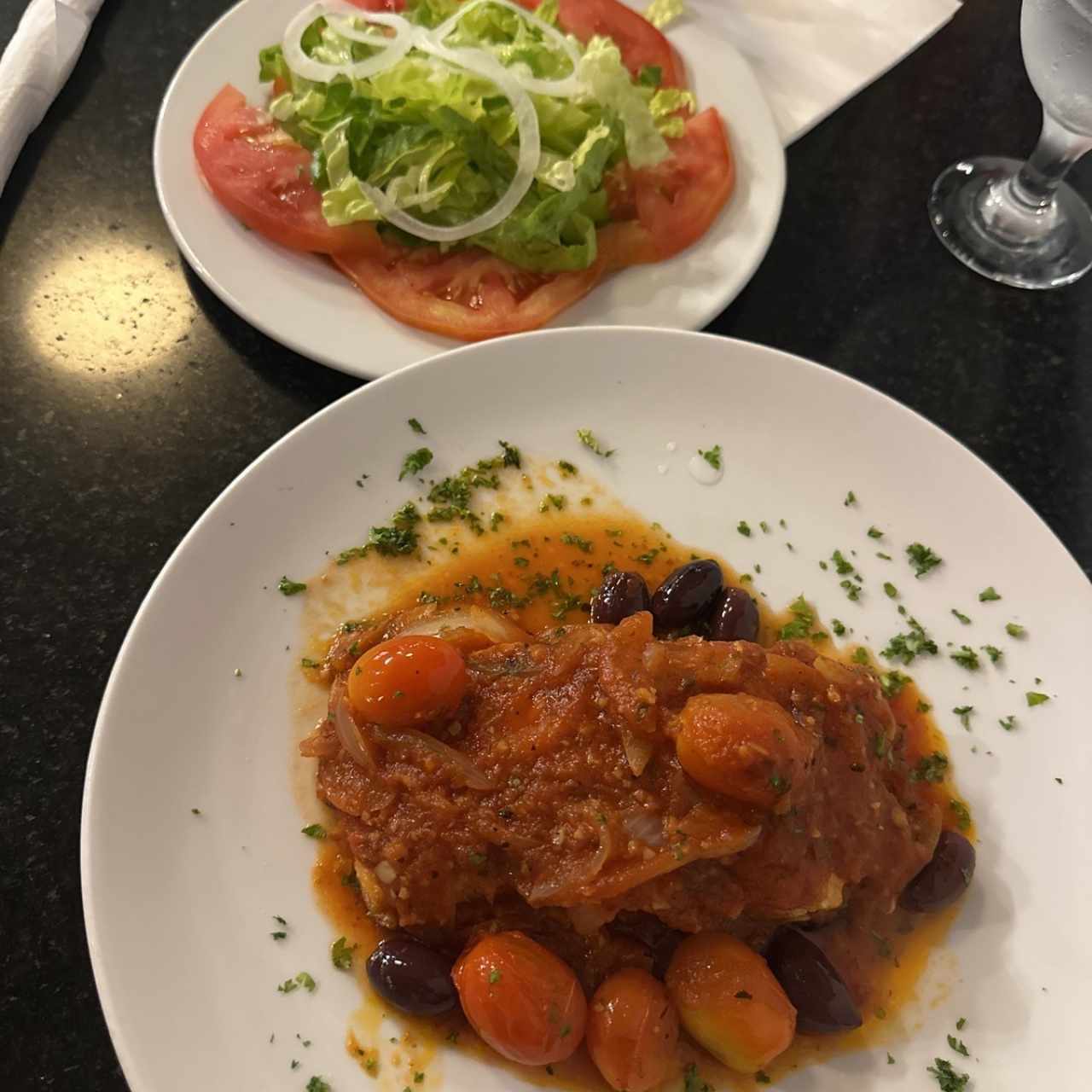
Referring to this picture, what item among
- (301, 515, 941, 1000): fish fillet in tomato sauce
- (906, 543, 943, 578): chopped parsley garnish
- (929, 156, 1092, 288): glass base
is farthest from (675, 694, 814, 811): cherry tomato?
(929, 156, 1092, 288): glass base

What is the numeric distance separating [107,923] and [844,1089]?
5.58ft

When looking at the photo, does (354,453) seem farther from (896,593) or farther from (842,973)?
(842,973)

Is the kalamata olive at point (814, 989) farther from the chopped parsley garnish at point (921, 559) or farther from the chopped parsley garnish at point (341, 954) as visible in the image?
the chopped parsley garnish at point (921, 559)

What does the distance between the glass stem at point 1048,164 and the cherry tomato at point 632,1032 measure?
10.6 ft

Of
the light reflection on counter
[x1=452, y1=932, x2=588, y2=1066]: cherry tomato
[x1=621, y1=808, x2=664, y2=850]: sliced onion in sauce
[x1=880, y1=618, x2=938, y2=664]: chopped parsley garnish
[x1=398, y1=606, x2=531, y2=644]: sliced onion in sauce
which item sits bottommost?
the light reflection on counter

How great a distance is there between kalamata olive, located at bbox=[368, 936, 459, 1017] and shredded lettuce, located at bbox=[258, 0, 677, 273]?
2.22 meters

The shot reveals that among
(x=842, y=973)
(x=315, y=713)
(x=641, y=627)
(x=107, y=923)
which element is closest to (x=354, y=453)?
(x=315, y=713)

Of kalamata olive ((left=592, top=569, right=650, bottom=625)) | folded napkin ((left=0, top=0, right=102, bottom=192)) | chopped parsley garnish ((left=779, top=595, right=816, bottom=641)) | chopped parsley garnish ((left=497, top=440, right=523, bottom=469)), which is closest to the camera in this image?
kalamata olive ((left=592, top=569, right=650, bottom=625))

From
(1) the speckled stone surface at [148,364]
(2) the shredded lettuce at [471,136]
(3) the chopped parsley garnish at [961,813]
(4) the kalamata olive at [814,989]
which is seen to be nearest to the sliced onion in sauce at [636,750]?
(4) the kalamata olive at [814,989]

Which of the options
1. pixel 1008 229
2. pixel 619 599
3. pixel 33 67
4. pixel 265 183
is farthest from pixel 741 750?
pixel 33 67

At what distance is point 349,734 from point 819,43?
11.3 ft

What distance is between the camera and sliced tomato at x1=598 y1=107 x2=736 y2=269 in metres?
3.37

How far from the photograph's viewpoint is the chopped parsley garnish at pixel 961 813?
99.7 inches

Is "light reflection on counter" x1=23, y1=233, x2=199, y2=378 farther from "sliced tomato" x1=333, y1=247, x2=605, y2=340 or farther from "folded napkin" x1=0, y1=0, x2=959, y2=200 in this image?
"sliced tomato" x1=333, y1=247, x2=605, y2=340
